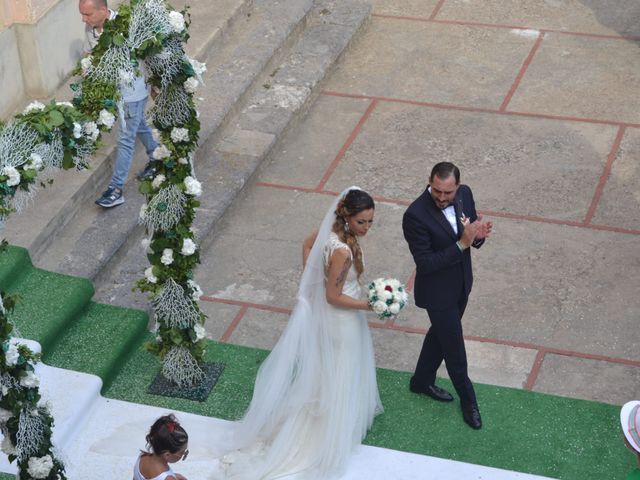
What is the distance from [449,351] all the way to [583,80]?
5.33 meters

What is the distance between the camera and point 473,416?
7656 millimetres

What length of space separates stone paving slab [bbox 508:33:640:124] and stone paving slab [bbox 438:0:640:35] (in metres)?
0.31

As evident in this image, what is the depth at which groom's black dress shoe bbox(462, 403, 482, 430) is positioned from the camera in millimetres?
7652

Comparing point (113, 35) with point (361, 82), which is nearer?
point (113, 35)

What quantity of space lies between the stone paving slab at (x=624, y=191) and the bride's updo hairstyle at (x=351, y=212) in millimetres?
3400

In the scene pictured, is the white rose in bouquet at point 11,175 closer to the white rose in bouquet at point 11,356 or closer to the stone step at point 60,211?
the white rose in bouquet at point 11,356

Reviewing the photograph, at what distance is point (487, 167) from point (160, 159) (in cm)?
401

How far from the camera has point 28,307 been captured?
27.1 feet

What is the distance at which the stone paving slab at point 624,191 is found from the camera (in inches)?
384

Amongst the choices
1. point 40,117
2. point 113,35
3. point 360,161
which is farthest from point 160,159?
point 360,161

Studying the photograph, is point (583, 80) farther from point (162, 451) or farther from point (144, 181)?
point (162, 451)

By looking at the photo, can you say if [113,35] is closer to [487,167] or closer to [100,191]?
[100,191]

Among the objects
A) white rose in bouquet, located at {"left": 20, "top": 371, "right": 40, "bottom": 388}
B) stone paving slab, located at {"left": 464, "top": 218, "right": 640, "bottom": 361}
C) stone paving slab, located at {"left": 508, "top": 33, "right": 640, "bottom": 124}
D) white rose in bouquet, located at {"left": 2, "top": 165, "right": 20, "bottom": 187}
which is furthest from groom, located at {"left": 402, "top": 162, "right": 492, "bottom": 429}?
stone paving slab, located at {"left": 508, "top": 33, "right": 640, "bottom": 124}

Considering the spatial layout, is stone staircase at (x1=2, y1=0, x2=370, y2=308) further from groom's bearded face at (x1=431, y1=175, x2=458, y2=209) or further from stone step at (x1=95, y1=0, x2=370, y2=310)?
groom's bearded face at (x1=431, y1=175, x2=458, y2=209)
